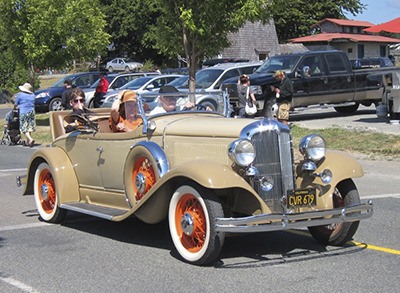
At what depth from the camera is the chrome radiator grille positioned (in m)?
6.65

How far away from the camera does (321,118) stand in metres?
22.0

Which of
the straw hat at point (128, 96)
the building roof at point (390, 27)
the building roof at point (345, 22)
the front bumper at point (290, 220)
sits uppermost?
the building roof at point (345, 22)

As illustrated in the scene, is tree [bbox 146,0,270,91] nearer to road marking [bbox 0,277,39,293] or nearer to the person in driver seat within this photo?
the person in driver seat

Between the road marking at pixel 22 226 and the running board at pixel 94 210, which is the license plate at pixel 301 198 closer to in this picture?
the running board at pixel 94 210

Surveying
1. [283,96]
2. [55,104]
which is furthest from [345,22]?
[283,96]

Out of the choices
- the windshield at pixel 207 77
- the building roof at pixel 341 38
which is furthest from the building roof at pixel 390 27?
the building roof at pixel 341 38

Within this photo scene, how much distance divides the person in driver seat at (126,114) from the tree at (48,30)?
1616 centimetres

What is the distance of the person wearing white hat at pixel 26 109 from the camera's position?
19250mm

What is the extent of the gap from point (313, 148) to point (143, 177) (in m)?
1.81

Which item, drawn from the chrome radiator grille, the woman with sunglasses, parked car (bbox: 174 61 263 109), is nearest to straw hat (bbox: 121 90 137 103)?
the woman with sunglasses

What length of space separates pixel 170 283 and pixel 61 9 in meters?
19.8

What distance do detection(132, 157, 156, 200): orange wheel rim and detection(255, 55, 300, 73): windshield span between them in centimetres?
1374

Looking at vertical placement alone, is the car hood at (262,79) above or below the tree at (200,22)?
below

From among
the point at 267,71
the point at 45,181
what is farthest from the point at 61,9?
the point at 45,181
